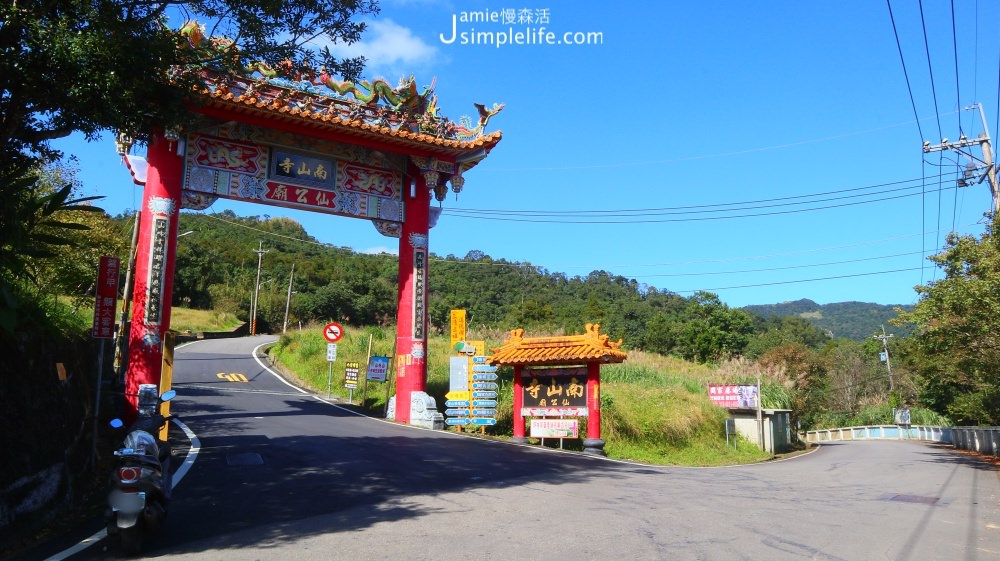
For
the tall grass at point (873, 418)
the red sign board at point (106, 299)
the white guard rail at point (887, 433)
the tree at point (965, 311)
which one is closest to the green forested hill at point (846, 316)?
the tall grass at point (873, 418)

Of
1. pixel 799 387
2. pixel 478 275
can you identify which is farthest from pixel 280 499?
pixel 478 275

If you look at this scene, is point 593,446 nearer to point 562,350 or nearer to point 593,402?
point 593,402

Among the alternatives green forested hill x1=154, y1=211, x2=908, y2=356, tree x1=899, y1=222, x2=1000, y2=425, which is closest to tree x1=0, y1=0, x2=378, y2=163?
tree x1=899, y1=222, x2=1000, y2=425

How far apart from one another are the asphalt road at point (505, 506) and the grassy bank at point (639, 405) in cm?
350

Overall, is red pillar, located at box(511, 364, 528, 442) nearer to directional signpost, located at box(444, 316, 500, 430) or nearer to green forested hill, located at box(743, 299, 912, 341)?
directional signpost, located at box(444, 316, 500, 430)

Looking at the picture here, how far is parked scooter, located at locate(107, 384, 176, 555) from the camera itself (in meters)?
5.33

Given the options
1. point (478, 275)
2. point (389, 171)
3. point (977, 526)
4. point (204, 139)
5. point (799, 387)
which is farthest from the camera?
point (478, 275)

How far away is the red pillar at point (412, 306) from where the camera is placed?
17031 mm

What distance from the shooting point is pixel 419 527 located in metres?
6.50

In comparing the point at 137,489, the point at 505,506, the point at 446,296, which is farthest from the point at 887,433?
the point at 137,489

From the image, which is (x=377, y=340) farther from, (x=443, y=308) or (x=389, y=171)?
(x=443, y=308)

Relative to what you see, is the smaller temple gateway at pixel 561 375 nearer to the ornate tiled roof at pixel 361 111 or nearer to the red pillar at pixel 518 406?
the red pillar at pixel 518 406

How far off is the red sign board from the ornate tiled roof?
5537mm

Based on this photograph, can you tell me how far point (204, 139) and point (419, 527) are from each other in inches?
461
